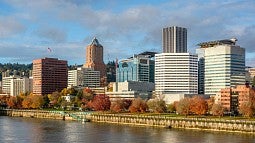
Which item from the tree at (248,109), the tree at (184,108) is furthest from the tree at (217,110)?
the tree at (248,109)

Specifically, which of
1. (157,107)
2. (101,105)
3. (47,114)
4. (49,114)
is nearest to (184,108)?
(157,107)

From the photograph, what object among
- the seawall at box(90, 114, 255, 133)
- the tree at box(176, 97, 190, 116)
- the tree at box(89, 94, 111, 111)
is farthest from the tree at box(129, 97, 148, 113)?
the tree at box(89, 94, 111, 111)

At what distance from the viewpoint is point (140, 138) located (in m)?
88.9

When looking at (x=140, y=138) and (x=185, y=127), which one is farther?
(x=185, y=127)

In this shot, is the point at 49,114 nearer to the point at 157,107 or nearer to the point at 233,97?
the point at 157,107

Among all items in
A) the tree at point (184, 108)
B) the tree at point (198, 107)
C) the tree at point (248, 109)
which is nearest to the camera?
the tree at point (248, 109)

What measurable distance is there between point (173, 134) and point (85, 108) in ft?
295

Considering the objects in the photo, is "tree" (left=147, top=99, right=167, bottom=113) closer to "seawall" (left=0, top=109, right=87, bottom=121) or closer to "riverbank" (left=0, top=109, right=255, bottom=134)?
"riverbank" (left=0, top=109, right=255, bottom=134)

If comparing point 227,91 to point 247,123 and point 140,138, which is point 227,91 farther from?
point 140,138

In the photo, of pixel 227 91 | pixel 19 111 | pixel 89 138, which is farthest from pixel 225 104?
pixel 19 111

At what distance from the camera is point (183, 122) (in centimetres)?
11550

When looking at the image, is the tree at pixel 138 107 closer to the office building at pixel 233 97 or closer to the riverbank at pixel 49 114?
the riverbank at pixel 49 114

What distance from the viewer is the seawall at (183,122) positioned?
102062mm

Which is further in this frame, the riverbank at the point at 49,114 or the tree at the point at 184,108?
the riverbank at the point at 49,114
